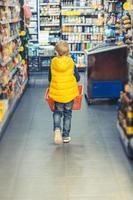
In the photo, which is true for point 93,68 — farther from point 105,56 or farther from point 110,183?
point 110,183

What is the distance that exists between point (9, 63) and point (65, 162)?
10.4 feet

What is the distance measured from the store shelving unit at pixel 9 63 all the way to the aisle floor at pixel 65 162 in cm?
38

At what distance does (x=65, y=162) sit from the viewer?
5.42 m

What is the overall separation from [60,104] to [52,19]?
7.98m

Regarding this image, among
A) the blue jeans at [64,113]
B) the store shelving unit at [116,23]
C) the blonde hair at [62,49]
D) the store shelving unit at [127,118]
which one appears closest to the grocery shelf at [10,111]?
the blue jeans at [64,113]

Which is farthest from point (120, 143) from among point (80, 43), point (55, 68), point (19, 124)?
point (80, 43)

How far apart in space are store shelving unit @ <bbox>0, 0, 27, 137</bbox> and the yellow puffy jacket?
2.95 ft

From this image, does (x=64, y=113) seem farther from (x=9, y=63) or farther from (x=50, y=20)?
(x=50, y=20)

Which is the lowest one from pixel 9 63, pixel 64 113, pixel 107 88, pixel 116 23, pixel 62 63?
pixel 107 88

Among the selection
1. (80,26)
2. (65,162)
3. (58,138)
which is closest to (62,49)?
(58,138)

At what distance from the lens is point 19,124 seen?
7.25 metres

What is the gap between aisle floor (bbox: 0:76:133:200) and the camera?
4516mm

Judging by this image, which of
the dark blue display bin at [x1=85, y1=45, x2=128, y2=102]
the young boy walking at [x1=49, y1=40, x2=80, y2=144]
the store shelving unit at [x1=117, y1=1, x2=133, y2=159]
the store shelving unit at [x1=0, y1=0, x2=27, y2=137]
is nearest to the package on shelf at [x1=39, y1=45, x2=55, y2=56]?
the store shelving unit at [x1=0, y1=0, x2=27, y2=137]

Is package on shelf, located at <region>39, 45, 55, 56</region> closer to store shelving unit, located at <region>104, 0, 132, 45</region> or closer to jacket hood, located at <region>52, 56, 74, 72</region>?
store shelving unit, located at <region>104, 0, 132, 45</region>
